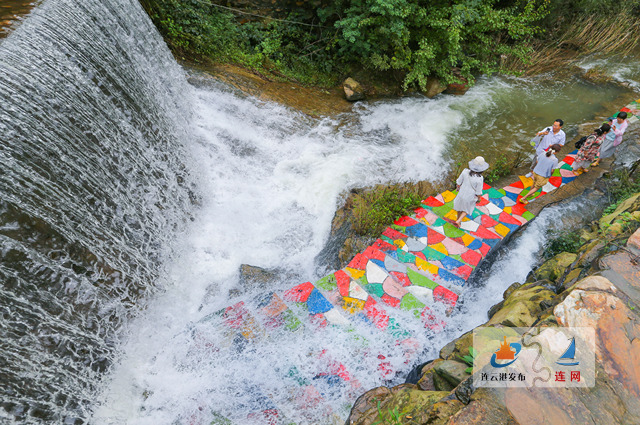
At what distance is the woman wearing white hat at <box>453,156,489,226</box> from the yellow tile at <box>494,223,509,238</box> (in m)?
0.49

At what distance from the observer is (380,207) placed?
5422 mm

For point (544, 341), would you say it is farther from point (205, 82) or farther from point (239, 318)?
point (205, 82)

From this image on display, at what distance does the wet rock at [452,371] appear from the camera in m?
2.87

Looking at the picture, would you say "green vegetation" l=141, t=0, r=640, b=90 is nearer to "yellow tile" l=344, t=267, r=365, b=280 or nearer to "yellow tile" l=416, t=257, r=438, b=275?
"yellow tile" l=416, t=257, r=438, b=275

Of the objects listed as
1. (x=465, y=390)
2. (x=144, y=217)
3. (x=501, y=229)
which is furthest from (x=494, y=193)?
(x=144, y=217)

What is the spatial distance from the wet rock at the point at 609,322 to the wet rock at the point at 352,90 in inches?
236

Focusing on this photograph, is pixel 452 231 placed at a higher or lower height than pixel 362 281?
lower

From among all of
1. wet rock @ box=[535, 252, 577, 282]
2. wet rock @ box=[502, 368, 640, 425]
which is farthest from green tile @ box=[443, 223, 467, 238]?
wet rock @ box=[502, 368, 640, 425]

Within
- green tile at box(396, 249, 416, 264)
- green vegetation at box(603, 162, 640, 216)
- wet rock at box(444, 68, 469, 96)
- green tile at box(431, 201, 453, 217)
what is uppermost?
green vegetation at box(603, 162, 640, 216)

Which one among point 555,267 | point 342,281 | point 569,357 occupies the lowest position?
point 342,281

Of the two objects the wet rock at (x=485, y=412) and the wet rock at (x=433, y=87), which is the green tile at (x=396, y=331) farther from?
the wet rock at (x=433, y=87)

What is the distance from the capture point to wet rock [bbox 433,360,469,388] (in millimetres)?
2874

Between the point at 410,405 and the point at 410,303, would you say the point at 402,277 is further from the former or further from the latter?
the point at 410,405

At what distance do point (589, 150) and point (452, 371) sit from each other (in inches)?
196
